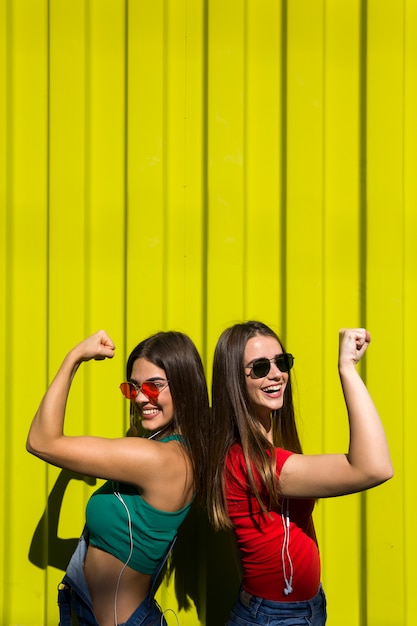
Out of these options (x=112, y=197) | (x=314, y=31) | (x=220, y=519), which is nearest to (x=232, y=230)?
(x=112, y=197)

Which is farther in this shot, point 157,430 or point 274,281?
point 274,281

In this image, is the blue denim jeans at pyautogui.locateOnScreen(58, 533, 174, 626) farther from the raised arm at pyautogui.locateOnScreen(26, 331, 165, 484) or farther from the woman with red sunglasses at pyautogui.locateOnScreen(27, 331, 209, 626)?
the raised arm at pyautogui.locateOnScreen(26, 331, 165, 484)

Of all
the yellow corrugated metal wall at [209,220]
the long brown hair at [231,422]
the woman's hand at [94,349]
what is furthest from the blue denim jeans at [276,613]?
the woman's hand at [94,349]

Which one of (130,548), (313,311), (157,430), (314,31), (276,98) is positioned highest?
(314,31)

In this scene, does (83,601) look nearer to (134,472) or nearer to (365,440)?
(134,472)

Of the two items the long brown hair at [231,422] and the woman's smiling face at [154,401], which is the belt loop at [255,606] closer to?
the long brown hair at [231,422]

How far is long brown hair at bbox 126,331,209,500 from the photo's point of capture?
294cm

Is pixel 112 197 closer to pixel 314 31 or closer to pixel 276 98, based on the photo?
pixel 276 98

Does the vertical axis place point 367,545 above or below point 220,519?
below

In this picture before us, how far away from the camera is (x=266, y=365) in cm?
283

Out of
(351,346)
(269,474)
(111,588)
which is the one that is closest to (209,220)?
(351,346)

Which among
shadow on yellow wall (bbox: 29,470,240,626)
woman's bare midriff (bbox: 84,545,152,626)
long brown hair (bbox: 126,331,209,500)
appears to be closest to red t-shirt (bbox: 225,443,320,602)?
long brown hair (bbox: 126,331,209,500)

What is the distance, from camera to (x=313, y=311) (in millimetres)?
3621

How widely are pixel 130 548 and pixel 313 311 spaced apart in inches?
52.4
